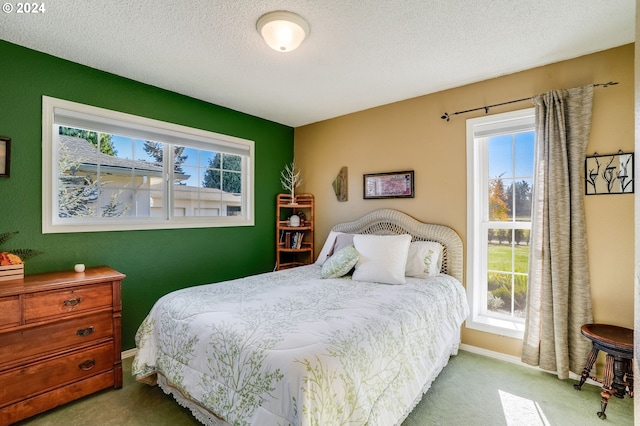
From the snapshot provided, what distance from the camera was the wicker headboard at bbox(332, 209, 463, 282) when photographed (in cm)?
287

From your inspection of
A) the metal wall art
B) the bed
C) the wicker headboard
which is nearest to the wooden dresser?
the bed

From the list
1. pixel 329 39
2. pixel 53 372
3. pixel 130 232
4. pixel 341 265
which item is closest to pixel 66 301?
pixel 53 372

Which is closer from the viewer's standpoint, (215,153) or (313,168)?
(215,153)

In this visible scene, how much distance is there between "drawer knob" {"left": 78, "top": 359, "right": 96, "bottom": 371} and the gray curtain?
3284 mm

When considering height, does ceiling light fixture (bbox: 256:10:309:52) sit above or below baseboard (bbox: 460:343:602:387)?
above

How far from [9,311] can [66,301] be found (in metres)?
0.27

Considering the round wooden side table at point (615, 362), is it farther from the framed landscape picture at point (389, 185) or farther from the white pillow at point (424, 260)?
the framed landscape picture at point (389, 185)

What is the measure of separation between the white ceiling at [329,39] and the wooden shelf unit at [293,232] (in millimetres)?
1550

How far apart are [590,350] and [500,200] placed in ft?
4.29

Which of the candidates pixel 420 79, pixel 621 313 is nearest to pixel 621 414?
pixel 621 313

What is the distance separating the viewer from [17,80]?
7.20 feet

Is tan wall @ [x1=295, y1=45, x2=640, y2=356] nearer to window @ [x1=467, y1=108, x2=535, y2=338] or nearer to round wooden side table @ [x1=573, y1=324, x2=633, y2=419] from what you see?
window @ [x1=467, y1=108, x2=535, y2=338]

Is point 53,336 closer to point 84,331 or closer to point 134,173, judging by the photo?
point 84,331

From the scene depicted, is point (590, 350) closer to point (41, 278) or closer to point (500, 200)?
point (500, 200)
